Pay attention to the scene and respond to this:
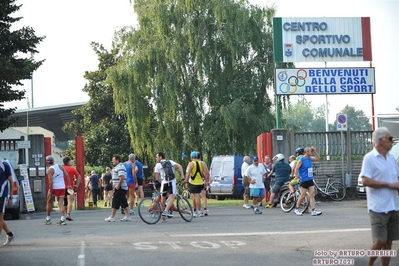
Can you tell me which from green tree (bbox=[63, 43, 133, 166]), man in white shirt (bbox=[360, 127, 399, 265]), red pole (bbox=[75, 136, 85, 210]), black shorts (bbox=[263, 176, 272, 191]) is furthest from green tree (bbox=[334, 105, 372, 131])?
man in white shirt (bbox=[360, 127, 399, 265])

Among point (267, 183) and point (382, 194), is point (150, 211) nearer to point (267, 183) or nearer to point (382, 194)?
point (267, 183)

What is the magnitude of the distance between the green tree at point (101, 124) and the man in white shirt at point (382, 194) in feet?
154

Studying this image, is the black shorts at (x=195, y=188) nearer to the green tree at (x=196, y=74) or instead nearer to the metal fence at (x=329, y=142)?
the metal fence at (x=329, y=142)

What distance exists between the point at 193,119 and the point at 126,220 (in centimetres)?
1883

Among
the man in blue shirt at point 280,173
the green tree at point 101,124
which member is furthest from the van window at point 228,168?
the green tree at point 101,124

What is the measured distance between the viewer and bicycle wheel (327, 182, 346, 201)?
28773 mm

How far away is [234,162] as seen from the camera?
36000 mm

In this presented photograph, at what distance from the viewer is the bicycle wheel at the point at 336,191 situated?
28.8 meters

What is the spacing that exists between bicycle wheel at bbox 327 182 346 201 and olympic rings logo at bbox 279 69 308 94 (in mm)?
5268

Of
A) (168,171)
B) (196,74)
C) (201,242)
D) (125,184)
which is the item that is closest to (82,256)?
(201,242)

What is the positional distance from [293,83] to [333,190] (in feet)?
18.8

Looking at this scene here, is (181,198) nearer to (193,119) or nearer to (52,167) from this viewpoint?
(52,167)

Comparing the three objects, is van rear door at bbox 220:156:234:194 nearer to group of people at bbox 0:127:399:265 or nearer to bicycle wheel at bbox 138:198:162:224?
group of people at bbox 0:127:399:265

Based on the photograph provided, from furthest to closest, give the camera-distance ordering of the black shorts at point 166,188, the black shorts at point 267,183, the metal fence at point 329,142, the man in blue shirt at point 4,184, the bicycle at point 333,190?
1. the metal fence at point 329,142
2. the bicycle at point 333,190
3. the black shorts at point 267,183
4. the black shorts at point 166,188
5. the man in blue shirt at point 4,184
